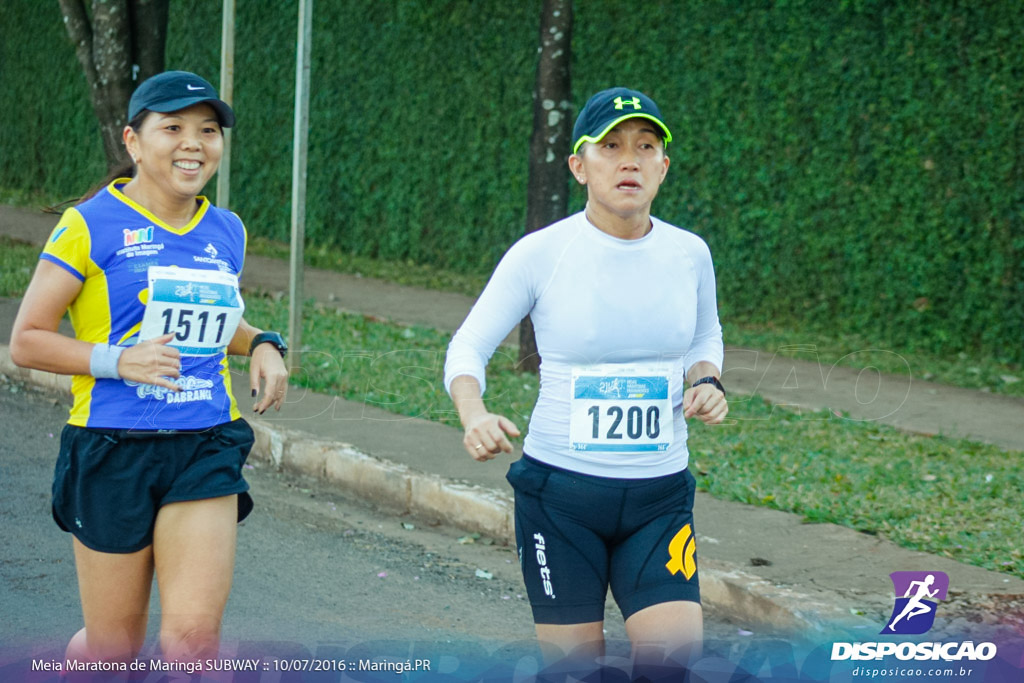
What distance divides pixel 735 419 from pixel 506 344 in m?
3.30

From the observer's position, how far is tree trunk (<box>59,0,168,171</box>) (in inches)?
450

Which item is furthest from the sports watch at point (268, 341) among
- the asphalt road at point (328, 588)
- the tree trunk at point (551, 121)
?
the tree trunk at point (551, 121)

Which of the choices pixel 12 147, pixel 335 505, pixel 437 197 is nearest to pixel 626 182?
pixel 335 505

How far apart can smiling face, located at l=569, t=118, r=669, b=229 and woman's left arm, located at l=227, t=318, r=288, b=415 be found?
1.00 meters

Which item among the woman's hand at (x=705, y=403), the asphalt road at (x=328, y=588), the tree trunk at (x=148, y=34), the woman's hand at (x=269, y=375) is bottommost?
the asphalt road at (x=328, y=588)

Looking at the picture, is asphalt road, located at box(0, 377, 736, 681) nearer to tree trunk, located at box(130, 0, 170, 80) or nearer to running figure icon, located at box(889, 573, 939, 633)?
running figure icon, located at box(889, 573, 939, 633)

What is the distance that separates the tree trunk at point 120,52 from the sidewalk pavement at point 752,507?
2003 mm

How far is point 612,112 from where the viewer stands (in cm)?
320

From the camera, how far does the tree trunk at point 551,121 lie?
909cm

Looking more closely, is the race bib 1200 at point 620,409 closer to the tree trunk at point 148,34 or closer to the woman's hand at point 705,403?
the woman's hand at point 705,403

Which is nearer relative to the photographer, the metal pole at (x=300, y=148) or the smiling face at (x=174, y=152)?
the smiling face at (x=174, y=152)

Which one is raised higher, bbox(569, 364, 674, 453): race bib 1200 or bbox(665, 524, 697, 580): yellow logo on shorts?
bbox(569, 364, 674, 453): race bib 1200
